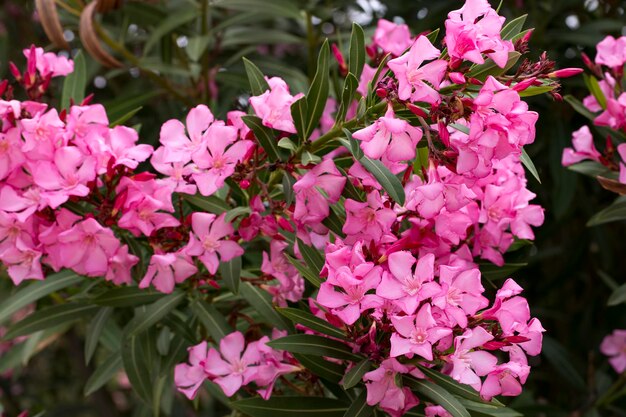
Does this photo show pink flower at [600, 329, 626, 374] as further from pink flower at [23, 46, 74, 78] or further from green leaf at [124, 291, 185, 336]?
pink flower at [23, 46, 74, 78]

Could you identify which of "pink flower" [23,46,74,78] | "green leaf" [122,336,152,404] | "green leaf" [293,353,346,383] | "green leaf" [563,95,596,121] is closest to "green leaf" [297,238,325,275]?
→ "green leaf" [293,353,346,383]

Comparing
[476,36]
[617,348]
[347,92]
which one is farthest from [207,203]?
[617,348]

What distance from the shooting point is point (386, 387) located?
1147mm

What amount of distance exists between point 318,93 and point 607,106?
61 centimetres

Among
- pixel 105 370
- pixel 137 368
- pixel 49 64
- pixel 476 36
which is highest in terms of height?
pixel 476 36

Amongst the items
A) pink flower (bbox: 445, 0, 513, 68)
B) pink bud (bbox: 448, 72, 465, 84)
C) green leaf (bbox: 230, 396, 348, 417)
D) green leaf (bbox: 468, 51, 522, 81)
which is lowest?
green leaf (bbox: 230, 396, 348, 417)

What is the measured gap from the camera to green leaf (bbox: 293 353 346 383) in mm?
1226

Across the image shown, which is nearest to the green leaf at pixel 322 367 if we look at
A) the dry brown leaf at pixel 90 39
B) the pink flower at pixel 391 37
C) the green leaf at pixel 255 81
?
the green leaf at pixel 255 81

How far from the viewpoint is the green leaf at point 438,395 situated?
1.10 meters

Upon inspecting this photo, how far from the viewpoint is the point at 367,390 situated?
3.79 feet

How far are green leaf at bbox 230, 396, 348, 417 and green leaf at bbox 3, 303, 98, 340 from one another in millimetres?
470

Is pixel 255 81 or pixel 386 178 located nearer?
pixel 386 178

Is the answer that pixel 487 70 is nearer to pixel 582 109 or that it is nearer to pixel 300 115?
pixel 300 115

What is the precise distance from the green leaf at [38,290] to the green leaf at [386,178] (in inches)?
28.3
